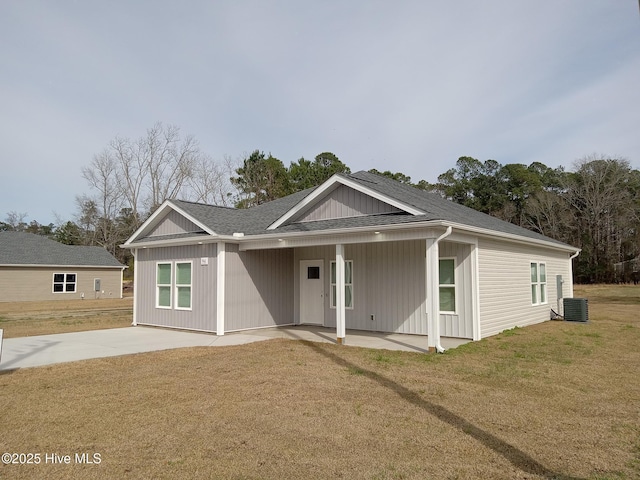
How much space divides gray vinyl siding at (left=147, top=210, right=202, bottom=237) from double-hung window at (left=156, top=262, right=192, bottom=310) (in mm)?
1093

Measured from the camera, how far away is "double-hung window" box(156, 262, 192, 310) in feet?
44.0

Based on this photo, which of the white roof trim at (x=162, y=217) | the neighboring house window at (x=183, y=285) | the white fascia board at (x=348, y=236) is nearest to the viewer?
the white fascia board at (x=348, y=236)

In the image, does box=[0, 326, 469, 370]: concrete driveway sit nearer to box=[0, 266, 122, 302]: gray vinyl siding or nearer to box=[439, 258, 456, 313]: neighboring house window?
box=[439, 258, 456, 313]: neighboring house window

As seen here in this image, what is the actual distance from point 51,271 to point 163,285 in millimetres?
20757

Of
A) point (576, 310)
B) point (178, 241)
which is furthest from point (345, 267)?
point (576, 310)

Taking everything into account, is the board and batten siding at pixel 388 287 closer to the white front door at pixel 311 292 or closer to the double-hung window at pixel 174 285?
the white front door at pixel 311 292

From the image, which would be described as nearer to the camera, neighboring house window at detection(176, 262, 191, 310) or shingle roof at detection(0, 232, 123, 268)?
neighboring house window at detection(176, 262, 191, 310)

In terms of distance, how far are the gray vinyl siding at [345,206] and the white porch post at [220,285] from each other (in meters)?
2.25

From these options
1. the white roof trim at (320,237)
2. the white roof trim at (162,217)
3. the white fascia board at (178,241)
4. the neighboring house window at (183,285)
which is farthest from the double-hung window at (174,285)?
the white roof trim at (162,217)

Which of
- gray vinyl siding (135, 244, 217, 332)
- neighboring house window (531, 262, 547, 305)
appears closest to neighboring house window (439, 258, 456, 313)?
neighboring house window (531, 262, 547, 305)

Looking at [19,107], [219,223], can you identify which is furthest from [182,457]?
[19,107]

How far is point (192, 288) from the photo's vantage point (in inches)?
516

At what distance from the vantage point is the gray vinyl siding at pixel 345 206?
11.0 meters

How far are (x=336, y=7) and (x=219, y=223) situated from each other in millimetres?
6869
